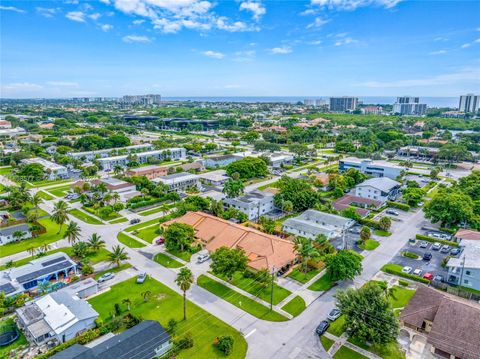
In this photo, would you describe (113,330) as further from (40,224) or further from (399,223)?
(399,223)

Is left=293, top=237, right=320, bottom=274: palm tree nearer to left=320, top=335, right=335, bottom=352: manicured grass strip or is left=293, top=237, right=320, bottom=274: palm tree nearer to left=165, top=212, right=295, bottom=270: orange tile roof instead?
left=165, top=212, right=295, bottom=270: orange tile roof

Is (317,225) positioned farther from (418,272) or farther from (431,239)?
(431,239)

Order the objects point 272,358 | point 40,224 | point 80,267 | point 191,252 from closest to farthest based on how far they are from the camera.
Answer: point 272,358 → point 80,267 → point 191,252 → point 40,224

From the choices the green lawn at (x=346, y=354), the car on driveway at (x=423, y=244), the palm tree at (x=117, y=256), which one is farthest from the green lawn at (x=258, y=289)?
the car on driveway at (x=423, y=244)

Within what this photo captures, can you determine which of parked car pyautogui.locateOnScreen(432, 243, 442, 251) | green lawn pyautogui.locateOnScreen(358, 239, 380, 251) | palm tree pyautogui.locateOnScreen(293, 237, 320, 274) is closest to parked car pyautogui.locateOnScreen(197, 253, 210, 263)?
palm tree pyautogui.locateOnScreen(293, 237, 320, 274)

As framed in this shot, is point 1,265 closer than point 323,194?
Yes

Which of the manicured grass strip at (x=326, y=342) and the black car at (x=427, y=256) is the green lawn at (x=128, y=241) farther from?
the black car at (x=427, y=256)

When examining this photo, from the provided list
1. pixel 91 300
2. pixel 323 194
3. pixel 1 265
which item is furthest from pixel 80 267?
pixel 323 194
